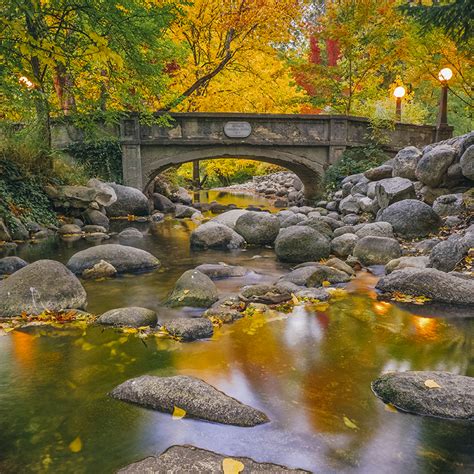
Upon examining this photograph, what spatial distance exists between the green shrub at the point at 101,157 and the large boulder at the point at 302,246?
8.91 metres

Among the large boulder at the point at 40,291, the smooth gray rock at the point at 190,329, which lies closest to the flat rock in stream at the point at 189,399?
the smooth gray rock at the point at 190,329

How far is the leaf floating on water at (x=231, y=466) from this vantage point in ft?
7.72

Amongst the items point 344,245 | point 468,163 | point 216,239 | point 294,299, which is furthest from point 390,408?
point 468,163

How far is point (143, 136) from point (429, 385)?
1345 cm

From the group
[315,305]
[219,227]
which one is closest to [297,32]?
[219,227]

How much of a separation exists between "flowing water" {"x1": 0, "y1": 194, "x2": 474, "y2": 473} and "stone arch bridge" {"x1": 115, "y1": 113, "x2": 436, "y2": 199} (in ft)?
33.2

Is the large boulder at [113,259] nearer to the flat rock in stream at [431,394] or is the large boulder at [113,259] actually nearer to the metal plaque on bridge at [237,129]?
the flat rock in stream at [431,394]

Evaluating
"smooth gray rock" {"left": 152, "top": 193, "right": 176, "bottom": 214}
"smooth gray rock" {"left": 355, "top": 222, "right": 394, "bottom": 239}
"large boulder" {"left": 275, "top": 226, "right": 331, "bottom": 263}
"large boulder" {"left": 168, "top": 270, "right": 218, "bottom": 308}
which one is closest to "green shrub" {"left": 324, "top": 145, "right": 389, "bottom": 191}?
"smooth gray rock" {"left": 152, "top": 193, "right": 176, "bottom": 214}

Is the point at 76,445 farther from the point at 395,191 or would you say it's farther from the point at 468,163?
the point at 468,163

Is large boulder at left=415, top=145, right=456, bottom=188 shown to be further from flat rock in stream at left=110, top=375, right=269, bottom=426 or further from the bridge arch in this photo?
flat rock in stream at left=110, top=375, right=269, bottom=426

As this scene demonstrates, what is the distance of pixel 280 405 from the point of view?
121 inches

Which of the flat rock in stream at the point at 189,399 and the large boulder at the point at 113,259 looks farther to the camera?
the large boulder at the point at 113,259

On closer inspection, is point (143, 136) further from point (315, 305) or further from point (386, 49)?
point (315, 305)

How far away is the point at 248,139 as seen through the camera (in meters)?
15.2
